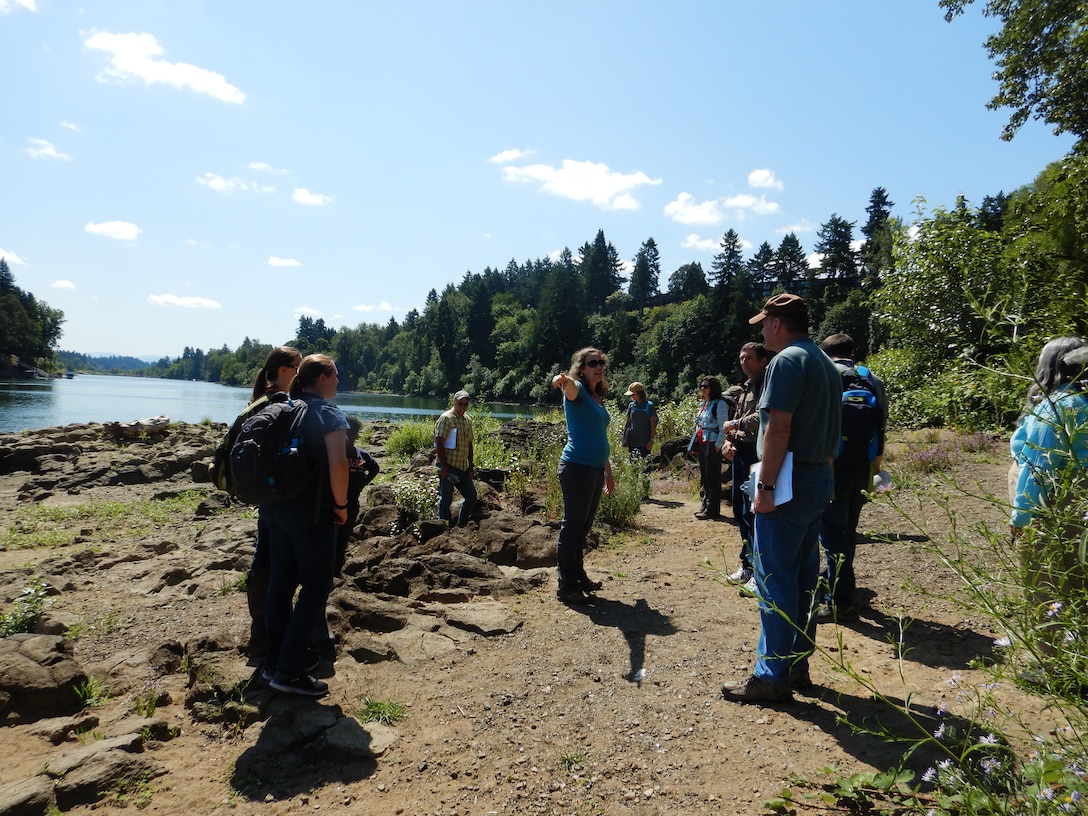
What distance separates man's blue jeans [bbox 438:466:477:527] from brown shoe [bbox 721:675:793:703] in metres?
4.61

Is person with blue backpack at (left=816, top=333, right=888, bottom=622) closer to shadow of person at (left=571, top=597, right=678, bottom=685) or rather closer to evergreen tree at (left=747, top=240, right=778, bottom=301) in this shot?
shadow of person at (left=571, top=597, right=678, bottom=685)

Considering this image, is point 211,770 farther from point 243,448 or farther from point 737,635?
point 737,635

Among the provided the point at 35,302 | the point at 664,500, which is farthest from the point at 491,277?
the point at 664,500

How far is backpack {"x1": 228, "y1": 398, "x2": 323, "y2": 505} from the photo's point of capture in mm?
3418

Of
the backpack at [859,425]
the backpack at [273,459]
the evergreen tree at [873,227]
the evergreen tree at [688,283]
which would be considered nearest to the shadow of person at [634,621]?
the backpack at [859,425]

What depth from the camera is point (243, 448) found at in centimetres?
345

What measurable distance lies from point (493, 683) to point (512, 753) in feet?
2.45

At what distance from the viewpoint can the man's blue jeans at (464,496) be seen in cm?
776

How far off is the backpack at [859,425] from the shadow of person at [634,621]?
5.65 feet

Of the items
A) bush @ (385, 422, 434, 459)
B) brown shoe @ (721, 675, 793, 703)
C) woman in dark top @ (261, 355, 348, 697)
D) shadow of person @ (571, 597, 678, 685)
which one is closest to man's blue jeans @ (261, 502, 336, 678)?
woman in dark top @ (261, 355, 348, 697)

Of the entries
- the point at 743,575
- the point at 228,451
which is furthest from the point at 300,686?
the point at 743,575

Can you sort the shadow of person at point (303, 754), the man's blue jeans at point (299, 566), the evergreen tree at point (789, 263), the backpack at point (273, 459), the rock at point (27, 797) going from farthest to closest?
1. the evergreen tree at point (789, 263)
2. the man's blue jeans at point (299, 566)
3. the backpack at point (273, 459)
4. the shadow of person at point (303, 754)
5. the rock at point (27, 797)

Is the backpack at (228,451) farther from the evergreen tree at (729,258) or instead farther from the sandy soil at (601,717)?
the evergreen tree at (729,258)

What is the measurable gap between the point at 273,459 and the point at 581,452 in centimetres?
237
